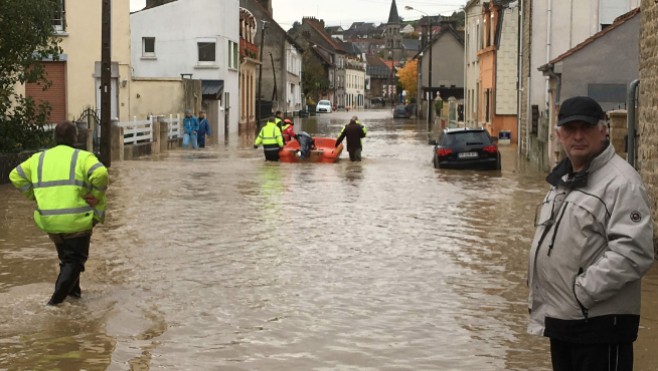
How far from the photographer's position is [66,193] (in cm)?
909

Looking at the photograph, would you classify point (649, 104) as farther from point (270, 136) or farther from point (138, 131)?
point (138, 131)

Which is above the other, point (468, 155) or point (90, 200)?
point (90, 200)

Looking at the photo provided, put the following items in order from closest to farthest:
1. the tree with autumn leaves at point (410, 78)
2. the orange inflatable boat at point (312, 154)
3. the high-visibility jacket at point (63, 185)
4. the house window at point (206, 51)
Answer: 1. the high-visibility jacket at point (63, 185)
2. the orange inflatable boat at point (312, 154)
3. the house window at point (206, 51)
4. the tree with autumn leaves at point (410, 78)

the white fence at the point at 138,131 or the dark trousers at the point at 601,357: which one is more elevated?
the white fence at the point at 138,131

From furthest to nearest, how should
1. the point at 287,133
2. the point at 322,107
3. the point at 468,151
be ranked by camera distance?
the point at 322,107 → the point at 287,133 → the point at 468,151

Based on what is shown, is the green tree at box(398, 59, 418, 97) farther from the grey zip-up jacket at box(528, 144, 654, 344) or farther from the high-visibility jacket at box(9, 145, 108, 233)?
the grey zip-up jacket at box(528, 144, 654, 344)

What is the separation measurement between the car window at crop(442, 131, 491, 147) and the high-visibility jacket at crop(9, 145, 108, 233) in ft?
63.8

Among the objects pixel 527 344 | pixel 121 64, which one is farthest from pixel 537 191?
pixel 121 64

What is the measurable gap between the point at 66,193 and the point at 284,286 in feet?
8.22

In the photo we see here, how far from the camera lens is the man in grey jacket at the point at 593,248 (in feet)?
15.0

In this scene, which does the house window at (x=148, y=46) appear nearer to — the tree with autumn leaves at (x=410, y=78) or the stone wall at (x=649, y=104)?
the stone wall at (x=649, y=104)

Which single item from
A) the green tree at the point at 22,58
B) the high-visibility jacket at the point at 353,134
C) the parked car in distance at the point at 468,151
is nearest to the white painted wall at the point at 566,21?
the parked car in distance at the point at 468,151

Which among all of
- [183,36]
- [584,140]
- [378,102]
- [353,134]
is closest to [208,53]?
[183,36]

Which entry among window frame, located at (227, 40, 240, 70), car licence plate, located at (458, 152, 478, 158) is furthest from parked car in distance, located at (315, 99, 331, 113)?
car licence plate, located at (458, 152, 478, 158)
